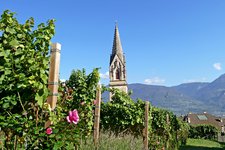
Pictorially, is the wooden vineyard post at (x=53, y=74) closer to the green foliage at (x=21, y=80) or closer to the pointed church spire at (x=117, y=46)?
the green foliage at (x=21, y=80)

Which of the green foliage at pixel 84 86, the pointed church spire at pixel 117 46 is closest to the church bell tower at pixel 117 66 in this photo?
the pointed church spire at pixel 117 46

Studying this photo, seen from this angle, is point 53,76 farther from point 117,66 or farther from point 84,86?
point 117,66

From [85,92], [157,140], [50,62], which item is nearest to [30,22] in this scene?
[50,62]

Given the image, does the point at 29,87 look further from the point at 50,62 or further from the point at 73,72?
the point at 73,72

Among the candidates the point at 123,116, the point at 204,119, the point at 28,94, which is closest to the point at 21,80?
the point at 28,94

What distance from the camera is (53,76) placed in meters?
3.02

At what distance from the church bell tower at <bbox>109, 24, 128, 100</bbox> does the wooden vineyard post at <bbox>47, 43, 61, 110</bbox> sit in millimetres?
55625

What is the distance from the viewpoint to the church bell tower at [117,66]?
59125 mm

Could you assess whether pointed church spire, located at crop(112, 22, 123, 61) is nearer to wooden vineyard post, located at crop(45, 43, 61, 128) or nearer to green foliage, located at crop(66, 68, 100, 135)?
green foliage, located at crop(66, 68, 100, 135)

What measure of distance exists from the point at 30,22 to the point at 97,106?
122 inches

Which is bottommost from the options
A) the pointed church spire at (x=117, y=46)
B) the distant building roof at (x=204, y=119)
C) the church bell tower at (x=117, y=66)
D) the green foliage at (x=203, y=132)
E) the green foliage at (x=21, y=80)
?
the green foliage at (x=203, y=132)

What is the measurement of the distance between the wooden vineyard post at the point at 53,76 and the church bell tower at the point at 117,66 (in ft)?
183

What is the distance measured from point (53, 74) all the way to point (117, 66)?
56.8 meters

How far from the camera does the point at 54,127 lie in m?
2.88
